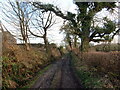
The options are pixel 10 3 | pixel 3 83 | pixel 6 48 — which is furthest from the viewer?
pixel 10 3

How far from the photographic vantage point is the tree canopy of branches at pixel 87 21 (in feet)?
52.2

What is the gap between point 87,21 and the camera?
53.3ft

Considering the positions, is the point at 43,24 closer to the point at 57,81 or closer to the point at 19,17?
the point at 19,17

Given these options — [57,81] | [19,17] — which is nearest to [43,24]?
[19,17]

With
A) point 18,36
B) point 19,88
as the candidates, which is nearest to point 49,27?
point 18,36

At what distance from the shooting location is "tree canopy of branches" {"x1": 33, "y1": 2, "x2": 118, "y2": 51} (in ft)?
52.2

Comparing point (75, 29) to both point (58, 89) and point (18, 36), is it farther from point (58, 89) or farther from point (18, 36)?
point (58, 89)

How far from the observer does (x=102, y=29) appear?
16125mm

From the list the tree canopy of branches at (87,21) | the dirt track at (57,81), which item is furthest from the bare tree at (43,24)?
the dirt track at (57,81)

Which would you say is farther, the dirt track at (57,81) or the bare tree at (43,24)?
the bare tree at (43,24)

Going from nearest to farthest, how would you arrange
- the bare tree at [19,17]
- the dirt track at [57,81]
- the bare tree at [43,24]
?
1. the dirt track at [57,81]
2. the bare tree at [19,17]
3. the bare tree at [43,24]

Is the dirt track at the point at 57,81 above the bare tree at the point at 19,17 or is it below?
below

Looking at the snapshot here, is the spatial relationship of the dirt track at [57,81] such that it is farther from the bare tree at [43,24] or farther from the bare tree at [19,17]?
the bare tree at [43,24]

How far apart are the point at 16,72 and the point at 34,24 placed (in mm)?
15094
